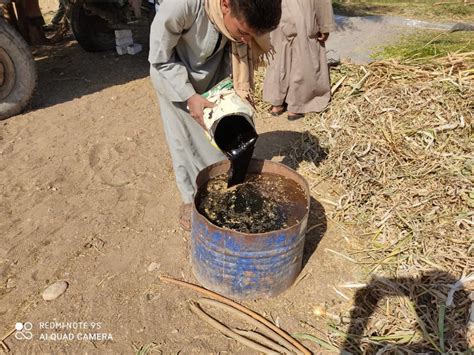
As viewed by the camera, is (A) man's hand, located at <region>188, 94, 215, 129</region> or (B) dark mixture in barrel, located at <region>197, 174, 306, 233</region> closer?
(A) man's hand, located at <region>188, 94, 215, 129</region>

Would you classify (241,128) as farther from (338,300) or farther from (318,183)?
(318,183)

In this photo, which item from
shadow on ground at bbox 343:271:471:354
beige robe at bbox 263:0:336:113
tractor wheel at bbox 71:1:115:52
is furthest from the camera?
tractor wheel at bbox 71:1:115:52

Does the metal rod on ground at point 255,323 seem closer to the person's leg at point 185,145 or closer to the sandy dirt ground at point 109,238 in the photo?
the sandy dirt ground at point 109,238

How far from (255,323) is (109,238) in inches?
50.2

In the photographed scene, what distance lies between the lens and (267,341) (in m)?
2.30

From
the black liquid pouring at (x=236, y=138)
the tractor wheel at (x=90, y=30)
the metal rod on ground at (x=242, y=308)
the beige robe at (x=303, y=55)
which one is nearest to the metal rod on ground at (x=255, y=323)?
the metal rod on ground at (x=242, y=308)

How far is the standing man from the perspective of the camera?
1.98 m

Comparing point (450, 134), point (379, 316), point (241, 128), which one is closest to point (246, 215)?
point (241, 128)

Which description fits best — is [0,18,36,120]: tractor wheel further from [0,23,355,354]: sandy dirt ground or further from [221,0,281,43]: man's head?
[221,0,281,43]: man's head

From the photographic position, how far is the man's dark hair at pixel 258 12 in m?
1.85

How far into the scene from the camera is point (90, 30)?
6.31 meters

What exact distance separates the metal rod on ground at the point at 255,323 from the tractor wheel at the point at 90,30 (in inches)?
193

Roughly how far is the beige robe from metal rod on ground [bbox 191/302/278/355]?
2619mm

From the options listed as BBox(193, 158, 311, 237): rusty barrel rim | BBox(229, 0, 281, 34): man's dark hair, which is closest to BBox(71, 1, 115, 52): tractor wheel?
BBox(193, 158, 311, 237): rusty barrel rim
